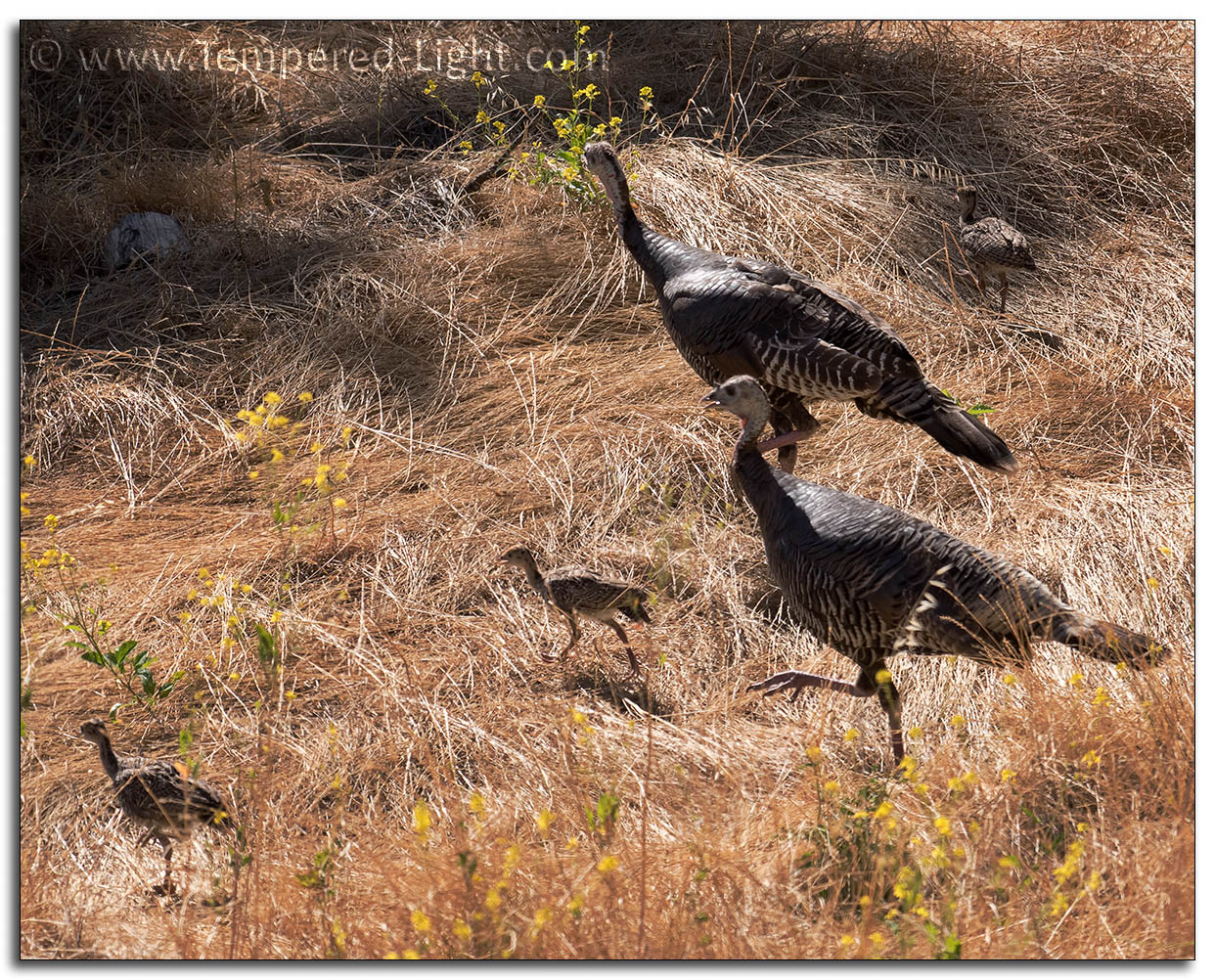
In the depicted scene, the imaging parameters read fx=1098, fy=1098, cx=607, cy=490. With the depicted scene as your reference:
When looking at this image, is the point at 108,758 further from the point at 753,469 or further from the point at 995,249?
the point at 995,249

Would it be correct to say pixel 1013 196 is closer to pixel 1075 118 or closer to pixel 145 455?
pixel 1075 118

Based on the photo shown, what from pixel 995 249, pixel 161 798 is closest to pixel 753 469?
pixel 161 798

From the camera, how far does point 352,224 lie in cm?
693

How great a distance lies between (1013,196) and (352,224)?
13.7ft

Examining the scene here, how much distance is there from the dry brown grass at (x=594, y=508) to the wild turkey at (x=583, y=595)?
8.2 inches

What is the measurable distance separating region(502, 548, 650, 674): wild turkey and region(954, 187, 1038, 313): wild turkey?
9.88 ft

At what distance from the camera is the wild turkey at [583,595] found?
163 inches

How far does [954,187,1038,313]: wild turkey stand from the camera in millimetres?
5906

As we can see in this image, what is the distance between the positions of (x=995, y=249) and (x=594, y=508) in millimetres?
2687

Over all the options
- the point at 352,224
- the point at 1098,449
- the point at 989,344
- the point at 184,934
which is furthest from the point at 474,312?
the point at 184,934

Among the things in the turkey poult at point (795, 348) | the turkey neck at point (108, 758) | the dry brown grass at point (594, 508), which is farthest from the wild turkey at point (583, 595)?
the turkey neck at point (108, 758)

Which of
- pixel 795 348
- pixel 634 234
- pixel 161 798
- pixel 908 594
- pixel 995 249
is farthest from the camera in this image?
pixel 995 249

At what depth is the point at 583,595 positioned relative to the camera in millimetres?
4160

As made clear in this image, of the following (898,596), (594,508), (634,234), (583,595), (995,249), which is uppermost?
(634,234)
